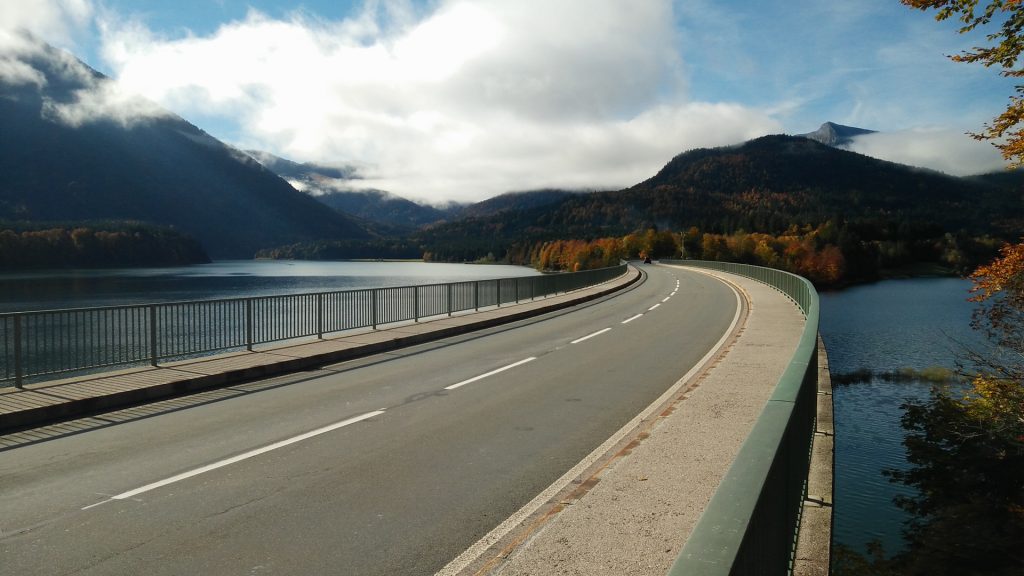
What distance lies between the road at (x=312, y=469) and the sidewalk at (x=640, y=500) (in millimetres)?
339

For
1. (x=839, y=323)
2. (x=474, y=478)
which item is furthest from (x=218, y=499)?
(x=839, y=323)

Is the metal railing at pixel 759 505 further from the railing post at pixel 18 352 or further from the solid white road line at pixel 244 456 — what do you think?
the railing post at pixel 18 352

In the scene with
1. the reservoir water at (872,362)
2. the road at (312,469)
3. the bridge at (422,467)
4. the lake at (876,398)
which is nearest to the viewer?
the bridge at (422,467)

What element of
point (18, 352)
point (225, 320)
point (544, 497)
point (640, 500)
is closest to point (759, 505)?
point (640, 500)

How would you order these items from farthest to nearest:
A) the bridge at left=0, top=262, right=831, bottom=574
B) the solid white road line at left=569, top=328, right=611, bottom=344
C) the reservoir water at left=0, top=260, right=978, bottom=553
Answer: the solid white road line at left=569, top=328, right=611, bottom=344, the reservoir water at left=0, top=260, right=978, bottom=553, the bridge at left=0, top=262, right=831, bottom=574

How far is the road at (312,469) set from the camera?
14.7 ft

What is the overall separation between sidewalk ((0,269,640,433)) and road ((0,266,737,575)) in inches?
19.5

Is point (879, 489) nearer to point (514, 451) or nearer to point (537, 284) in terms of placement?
point (514, 451)

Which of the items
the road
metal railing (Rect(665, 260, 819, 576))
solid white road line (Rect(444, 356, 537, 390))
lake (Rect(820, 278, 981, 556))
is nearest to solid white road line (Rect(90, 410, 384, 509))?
the road

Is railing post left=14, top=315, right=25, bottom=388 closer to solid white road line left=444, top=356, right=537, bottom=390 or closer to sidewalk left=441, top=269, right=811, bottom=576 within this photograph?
solid white road line left=444, top=356, right=537, bottom=390

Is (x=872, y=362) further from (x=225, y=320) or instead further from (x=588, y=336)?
(x=225, y=320)

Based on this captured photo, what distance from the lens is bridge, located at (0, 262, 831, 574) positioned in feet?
13.8

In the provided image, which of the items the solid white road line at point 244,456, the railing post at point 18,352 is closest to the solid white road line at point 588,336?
the solid white road line at point 244,456

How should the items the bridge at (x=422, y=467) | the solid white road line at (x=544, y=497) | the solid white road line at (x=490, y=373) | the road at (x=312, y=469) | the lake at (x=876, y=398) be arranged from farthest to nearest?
the lake at (x=876, y=398) < the solid white road line at (x=490, y=373) < the road at (x=312, y=469) < the solid white road line at (x=544, y=497) < the bridge at (x=422, y=467)
